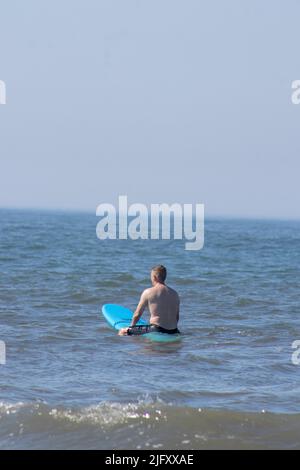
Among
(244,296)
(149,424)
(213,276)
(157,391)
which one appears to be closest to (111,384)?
(157,391)

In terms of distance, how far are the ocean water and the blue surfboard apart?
180mm

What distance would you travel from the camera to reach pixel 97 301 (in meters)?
16.6

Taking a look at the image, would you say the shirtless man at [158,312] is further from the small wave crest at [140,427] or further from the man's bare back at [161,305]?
the small wave crest at [140,427]

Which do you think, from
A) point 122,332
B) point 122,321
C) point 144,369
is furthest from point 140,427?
point 122,321

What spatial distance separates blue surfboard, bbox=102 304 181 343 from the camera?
12664 millimetres

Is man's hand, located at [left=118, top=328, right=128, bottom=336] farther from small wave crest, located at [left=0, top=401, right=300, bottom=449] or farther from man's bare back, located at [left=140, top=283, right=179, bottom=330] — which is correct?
small wave crest, located at [left=0, top=401, right=300, bottom=449]

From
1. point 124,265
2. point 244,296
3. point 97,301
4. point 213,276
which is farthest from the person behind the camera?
point 124,265

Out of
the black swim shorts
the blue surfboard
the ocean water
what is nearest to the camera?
the ocean water

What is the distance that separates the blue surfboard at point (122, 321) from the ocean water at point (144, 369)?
0.18 meters

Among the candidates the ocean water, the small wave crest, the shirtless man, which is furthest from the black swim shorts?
the small wave crest

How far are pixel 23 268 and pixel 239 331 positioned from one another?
1025 cm

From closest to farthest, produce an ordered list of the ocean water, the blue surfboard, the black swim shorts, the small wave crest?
1. the small wave crest
2. the ocean water
3. the blue surfboard
4. the black swim shorts

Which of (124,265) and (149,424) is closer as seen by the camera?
(149,424)

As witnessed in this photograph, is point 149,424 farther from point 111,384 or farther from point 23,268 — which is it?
point 23,268
